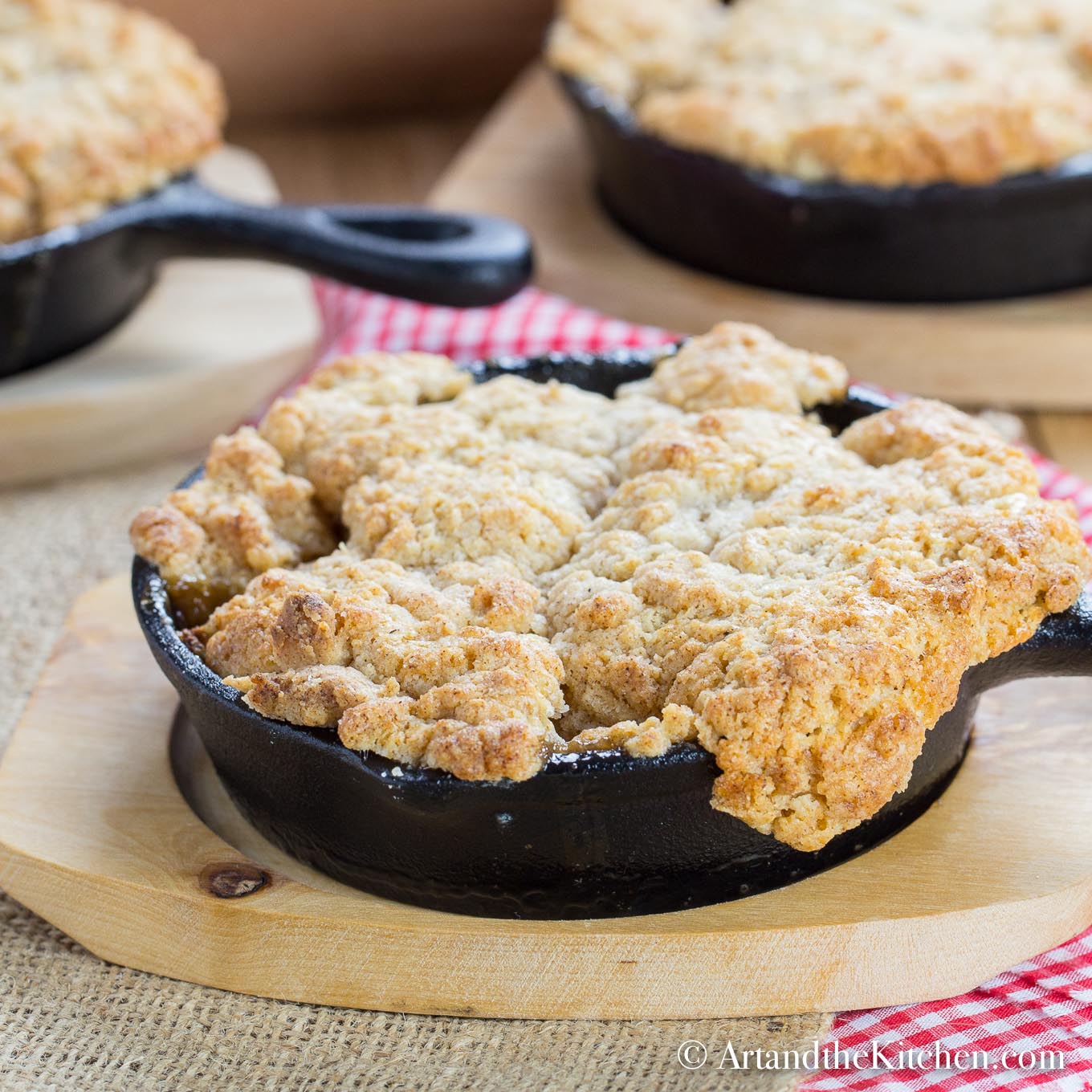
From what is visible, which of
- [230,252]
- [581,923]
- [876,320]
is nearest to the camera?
[581,923]

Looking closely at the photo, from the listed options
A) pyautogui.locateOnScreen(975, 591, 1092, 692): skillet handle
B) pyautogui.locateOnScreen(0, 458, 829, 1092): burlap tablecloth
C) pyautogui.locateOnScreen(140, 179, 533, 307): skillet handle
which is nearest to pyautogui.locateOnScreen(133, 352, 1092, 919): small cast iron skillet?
pyautogui.locateOnScreen(975, 591, 1092, 692): skillet handle

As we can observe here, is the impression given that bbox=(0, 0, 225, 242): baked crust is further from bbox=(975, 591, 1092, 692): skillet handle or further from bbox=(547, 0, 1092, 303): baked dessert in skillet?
bbox=(975, 591, 1092, 692): skillet handle

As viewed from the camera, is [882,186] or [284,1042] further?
[882,186]

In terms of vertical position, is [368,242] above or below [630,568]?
below

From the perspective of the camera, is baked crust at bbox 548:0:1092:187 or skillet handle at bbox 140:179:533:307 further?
baked crust at bbox 548:0:1092:187

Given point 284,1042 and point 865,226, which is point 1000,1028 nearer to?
point 284,1042

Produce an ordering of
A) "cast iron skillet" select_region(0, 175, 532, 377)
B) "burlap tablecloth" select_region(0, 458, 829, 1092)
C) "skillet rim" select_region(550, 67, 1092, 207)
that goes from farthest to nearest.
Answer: "skillet rim" select_region(550, 67, 1092, 207) < "cast iron skillet" select_region(0, 175, 532, 377) < "burlap tablecloth" select_region(0, 458, 829, 1092)

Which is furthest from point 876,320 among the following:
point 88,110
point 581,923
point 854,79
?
point 581,923
